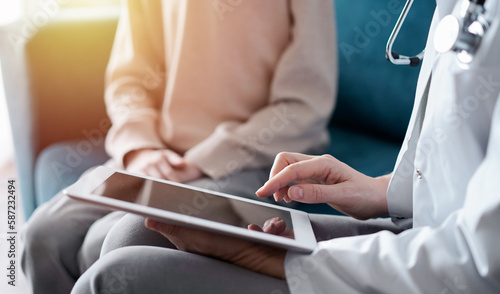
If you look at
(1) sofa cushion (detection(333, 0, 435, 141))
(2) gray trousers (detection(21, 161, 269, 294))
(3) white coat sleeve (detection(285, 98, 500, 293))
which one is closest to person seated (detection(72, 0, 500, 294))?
(3) white coat sleeve (detection(285, 98, 500, 293))

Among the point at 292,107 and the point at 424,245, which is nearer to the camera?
the point at 424,245

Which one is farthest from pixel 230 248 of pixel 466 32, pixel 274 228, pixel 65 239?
pixel 65 239

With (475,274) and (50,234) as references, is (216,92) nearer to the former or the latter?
(50,234)

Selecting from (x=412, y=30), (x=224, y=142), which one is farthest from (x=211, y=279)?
(x=412, y=30)

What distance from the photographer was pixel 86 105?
1338mm

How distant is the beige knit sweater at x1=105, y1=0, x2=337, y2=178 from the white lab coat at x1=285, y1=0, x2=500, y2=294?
0.40m

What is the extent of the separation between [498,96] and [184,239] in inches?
13.8

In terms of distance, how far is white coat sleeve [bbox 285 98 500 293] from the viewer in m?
0.48

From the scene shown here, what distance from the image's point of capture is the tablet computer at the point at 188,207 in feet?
1.72

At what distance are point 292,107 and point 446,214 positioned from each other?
1.52 ft

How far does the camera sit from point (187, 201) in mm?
602

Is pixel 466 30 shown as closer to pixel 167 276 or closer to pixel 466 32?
pixel 466 32

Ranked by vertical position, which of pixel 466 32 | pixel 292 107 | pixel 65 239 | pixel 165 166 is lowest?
pixel 65 239

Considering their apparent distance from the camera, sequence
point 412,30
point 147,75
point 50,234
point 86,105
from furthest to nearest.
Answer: point 86,105 < point 147,75 < point 412,30 < point 50,234
